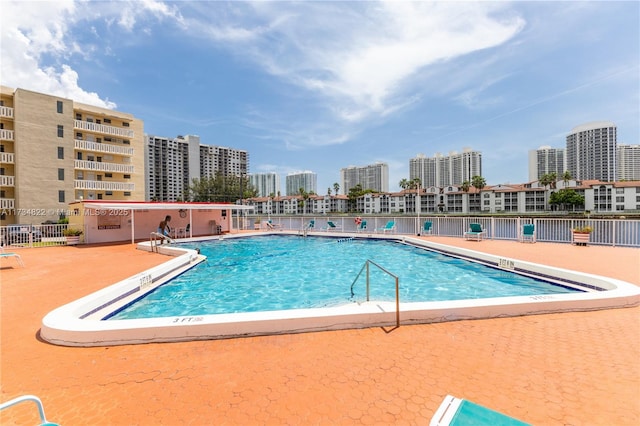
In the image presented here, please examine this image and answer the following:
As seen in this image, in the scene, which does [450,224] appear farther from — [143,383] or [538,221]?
[143,383]

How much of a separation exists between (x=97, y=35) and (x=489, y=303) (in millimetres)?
16590

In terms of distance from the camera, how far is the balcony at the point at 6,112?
23625mm

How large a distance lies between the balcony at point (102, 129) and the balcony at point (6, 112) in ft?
13.7

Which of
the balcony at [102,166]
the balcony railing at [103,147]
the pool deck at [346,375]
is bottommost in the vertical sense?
the pool deck at [346,375]

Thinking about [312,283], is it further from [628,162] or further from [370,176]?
[628,162]

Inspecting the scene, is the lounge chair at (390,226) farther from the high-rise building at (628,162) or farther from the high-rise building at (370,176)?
the high-rise building at (628,162)

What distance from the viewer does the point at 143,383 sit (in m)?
2.80

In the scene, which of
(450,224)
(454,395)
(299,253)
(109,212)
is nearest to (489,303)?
(454,395)

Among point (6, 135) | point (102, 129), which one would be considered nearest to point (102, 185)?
point (102, 129)

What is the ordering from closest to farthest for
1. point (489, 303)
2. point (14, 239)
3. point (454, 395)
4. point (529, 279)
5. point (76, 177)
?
point (454, 395) → point (489, 303) → point (529, 279) → point (14, 239) → point (76, 177)

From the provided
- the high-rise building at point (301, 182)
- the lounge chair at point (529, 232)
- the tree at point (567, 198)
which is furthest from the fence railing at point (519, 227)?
the high-rise building at point (301, 182)

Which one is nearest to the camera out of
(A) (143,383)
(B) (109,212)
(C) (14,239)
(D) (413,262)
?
(A) (143,383)

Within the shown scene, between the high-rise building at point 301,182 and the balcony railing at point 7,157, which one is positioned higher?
the high-rise building at point 301,182

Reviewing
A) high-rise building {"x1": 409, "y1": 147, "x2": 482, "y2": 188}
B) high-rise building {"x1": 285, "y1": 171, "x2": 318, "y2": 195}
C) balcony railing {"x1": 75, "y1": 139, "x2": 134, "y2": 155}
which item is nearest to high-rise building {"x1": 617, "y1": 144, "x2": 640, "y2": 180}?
high-rise building {"x1": 409, "y1": 147, "x2": 482, "y2": 188}
